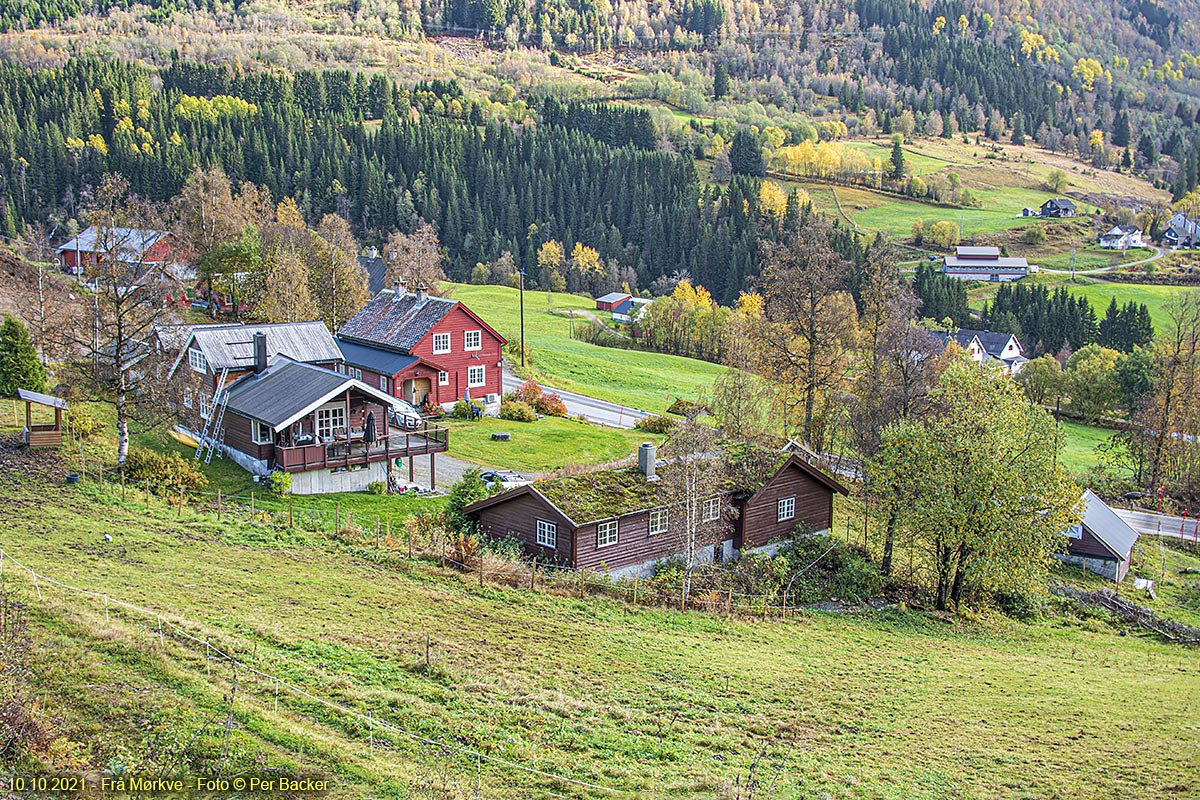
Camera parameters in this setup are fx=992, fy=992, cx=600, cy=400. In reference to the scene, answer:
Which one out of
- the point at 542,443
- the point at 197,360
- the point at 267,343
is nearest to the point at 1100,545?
the point at 542,443

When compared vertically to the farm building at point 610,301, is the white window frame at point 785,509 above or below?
above

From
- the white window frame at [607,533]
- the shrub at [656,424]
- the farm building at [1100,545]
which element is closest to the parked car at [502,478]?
the white window frame at [607,533]

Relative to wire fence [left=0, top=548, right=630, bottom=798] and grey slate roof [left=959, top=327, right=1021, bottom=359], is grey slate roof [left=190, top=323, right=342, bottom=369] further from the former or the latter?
grey slate roof [left=959, top=327, right=1021, bottom=359]

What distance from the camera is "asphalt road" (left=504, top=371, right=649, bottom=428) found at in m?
62.0

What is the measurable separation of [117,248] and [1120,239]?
181 metres

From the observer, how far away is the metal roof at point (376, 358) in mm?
55959

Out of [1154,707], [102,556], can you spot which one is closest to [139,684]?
[102,556]

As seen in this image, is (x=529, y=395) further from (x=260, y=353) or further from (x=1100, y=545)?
(x=1100, y=545)

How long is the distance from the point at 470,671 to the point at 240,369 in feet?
89.2

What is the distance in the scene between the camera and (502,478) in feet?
143

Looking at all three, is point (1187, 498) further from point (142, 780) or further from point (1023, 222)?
point (1023, 222)

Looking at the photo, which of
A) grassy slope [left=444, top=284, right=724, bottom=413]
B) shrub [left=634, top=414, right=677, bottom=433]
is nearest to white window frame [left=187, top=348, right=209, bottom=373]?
shrub [left=634, top=414, right=677, bottom=433]

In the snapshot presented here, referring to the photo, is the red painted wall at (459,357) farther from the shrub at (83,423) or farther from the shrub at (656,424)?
the shrub at (83,423)

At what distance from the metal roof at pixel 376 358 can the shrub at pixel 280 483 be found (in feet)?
56.7
